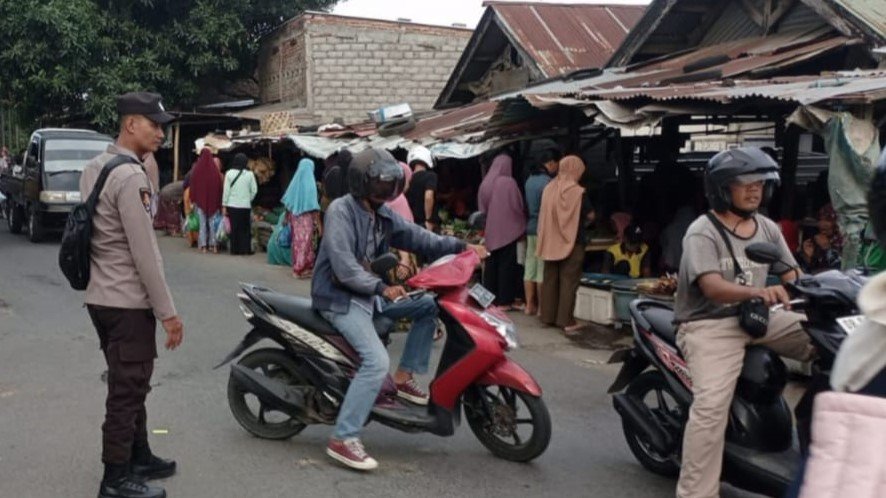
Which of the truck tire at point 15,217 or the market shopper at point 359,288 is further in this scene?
the truck tire at point 15,217

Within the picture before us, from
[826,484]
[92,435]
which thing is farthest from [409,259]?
[826,484]

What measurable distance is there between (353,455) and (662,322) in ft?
5.46

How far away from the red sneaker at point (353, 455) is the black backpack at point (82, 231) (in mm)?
1518

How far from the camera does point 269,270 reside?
514 inches

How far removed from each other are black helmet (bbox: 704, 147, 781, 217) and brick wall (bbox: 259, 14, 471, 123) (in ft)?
60.1

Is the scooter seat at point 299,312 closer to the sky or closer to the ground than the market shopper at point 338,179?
closer to the ground

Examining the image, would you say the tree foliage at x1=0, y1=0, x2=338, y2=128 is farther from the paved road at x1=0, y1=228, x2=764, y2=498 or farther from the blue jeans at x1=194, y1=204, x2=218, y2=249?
the paved road at x1=0, y1=228, x2=764, y2=498

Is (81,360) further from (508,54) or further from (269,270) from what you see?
(508,54)

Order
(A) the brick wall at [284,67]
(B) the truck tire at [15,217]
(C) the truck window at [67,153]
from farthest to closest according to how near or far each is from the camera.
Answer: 1. (A) the brick wall at [284,67]
2. (B) the truck tire at [15,217]
3. (C) the truck window at [67,153]

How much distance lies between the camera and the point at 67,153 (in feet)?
55.7

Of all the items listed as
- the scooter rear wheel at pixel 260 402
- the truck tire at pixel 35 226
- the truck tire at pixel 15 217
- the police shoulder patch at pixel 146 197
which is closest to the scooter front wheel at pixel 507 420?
the scooter rear wheel at pixel 260 402

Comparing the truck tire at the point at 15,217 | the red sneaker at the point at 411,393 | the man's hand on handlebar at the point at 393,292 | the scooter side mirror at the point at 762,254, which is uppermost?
the scooter side mirror at the point at 762,254

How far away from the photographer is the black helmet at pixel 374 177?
181 inches

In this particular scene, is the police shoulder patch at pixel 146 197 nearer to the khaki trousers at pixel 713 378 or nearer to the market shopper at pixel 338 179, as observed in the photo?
the khaki trousers at pixel 713 378
